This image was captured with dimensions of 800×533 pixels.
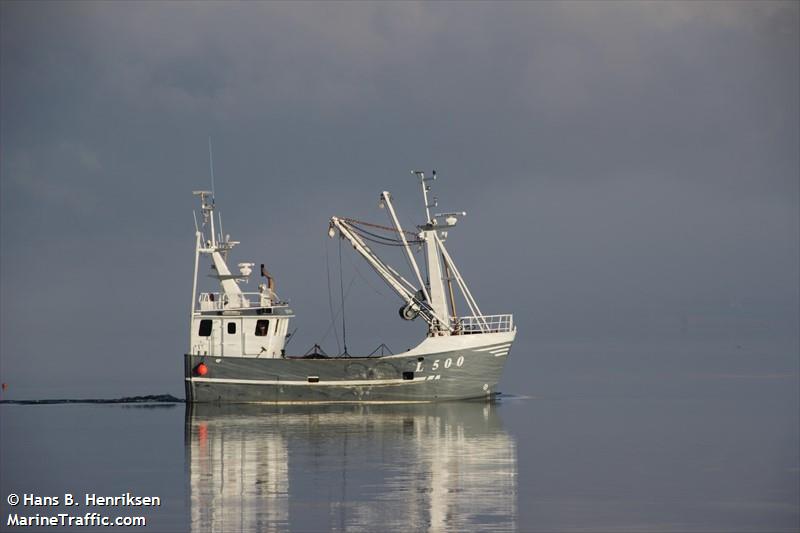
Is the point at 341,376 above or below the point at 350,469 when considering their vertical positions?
above

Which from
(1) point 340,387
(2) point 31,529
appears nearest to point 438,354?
(1) point 340,387


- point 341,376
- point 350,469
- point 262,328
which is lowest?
point 350,469

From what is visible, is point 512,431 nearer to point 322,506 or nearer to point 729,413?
point 729,413

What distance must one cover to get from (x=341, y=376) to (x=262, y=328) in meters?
4.73

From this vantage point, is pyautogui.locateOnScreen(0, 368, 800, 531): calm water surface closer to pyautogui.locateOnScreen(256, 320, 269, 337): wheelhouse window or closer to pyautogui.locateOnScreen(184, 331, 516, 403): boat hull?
pyautogui.locateOnScreen(184, 331, 516, 403): boat hull

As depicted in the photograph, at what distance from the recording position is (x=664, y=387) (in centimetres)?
8669

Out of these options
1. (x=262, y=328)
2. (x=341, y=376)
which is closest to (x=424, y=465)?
(x=341, y=376)

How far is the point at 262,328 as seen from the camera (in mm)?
62812

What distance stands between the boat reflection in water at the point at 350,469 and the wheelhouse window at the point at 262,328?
12.4ft

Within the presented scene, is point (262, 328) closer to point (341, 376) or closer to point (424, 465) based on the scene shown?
point (341, 376)

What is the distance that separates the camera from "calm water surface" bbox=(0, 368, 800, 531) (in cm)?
3250

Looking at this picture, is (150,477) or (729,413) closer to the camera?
(150,477)

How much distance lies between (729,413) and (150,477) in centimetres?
3281

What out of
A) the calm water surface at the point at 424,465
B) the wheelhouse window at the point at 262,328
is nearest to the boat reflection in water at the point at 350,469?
the calm water surface at the point at 424,465
